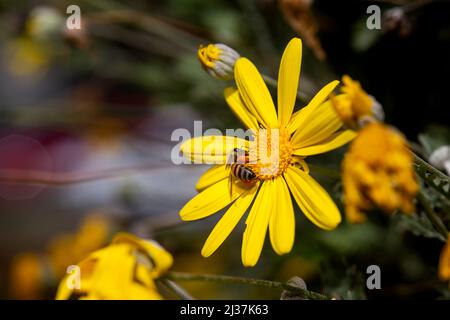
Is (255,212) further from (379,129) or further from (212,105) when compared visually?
(212,105)

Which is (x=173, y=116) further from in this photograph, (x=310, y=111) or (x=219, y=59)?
(x=310, y=111)

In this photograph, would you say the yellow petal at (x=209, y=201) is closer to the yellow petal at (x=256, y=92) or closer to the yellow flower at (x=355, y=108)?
the yellow petal at (x=256, y=92)

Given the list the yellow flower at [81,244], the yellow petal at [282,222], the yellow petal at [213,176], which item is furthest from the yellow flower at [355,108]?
the yellow flower at [81,244]

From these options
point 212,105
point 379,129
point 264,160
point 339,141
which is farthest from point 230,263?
point 379,129

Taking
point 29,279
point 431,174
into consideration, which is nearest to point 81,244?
point 29,279

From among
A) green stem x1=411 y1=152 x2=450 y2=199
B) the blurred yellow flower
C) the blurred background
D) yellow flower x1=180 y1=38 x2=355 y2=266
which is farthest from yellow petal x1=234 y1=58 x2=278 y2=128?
the blurred yellow flower

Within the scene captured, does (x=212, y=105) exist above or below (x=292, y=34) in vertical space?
below

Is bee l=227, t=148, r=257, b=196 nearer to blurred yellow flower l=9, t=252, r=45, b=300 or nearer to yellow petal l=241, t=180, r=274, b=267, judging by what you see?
yellow petal l=241, t=180, r=274, b=267
